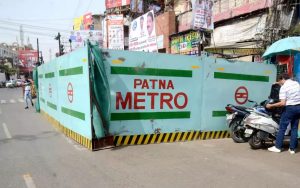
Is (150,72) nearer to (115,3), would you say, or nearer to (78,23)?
(115,3)

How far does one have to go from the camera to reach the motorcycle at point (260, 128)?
24.5ft

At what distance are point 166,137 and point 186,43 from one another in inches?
467

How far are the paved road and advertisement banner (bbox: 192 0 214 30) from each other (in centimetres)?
596

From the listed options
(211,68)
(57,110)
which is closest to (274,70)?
(211,68)

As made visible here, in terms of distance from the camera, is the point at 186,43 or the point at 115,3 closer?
the point at 186,43

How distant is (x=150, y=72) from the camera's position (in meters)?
8.01

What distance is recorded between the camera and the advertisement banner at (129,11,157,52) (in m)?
17.1

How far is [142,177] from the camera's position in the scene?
548cm

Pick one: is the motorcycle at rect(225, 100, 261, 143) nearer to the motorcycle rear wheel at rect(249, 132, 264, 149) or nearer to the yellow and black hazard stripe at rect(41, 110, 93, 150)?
the motorcycle rear wheel at rect(249, 132, 264, 149)

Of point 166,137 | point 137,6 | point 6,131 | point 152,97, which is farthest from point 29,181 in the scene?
point 137,6

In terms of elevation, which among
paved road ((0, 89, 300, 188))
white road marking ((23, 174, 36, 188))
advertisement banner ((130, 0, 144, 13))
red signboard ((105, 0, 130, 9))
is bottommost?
paved road ((0, 89, 300, 188))

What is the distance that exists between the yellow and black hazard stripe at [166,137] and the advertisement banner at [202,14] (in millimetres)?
5369

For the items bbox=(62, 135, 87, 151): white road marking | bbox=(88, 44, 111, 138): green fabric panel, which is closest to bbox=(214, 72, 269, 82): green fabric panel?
bbox=(88, 44, 111, 138): green fabric panel

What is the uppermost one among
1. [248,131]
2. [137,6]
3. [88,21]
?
[88,21]
